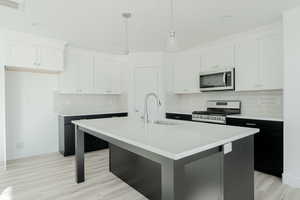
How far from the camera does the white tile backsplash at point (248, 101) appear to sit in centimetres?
304

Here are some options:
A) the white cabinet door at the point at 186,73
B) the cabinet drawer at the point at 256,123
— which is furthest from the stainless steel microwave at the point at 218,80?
the cabinet drawer at the point at 256,123

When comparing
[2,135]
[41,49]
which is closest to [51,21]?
[41,49]

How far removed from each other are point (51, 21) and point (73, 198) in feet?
8.16

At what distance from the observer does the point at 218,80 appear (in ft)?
11.4

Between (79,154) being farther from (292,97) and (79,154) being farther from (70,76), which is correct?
(292,97)

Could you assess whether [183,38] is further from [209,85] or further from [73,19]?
[73,19]

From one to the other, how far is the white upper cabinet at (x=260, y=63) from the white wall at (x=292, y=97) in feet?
1.04

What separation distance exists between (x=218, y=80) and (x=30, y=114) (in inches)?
154

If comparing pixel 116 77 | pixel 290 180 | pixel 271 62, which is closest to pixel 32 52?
pixel 116 77

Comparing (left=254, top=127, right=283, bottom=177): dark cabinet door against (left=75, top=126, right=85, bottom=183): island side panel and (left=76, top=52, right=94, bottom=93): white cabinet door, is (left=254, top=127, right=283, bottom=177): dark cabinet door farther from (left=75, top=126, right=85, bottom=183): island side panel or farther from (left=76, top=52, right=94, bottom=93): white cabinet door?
(left=76, top=52, right=94, bottom=93): white cabinet door

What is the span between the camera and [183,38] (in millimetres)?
3471

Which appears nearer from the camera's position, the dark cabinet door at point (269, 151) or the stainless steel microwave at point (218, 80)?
the dark cabinet door at point (269, 151)

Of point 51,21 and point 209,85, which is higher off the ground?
point 51,21

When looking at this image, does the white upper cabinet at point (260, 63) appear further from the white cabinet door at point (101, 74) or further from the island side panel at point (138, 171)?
the white cabinet door at point (101, 74)
